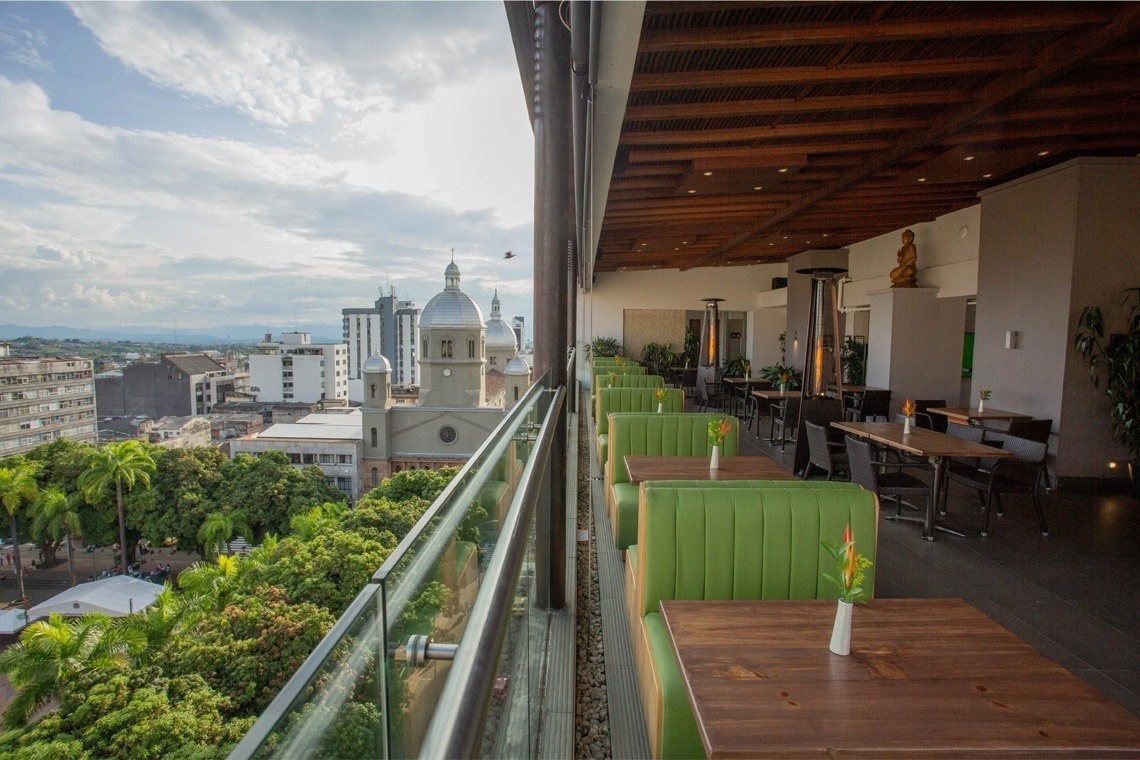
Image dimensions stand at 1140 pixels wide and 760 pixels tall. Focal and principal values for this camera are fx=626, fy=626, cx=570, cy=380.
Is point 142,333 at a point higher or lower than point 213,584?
higher

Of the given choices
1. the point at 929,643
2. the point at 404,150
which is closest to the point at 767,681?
the point at 929,643

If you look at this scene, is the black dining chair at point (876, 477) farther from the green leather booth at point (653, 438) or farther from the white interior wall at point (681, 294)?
the white interior wall at point (681, 294)

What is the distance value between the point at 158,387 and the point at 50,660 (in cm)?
3811

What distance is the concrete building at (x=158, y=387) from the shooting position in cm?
4281

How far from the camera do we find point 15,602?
90.3ft

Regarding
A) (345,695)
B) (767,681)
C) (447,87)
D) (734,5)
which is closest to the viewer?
(345,695)

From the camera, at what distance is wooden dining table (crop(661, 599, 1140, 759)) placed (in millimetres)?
1369

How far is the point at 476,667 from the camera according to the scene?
2.04 ft

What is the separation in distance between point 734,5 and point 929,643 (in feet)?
9.67

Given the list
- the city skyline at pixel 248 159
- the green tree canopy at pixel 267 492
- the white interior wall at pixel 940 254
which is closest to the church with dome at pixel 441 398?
the city skyline at pixel 248 159

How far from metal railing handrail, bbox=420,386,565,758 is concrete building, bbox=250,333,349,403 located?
53.5 metres

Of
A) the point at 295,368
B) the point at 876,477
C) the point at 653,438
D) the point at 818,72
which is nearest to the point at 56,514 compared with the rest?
the point at 295,368

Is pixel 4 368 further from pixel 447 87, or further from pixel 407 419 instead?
pixel 447 87

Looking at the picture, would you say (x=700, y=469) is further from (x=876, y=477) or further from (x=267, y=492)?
(x=267, y=492)
